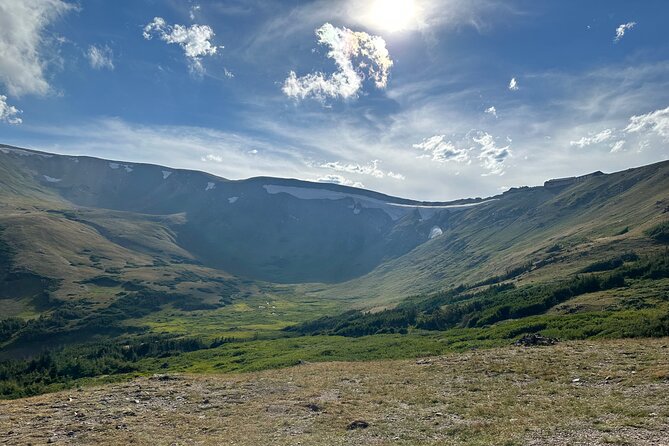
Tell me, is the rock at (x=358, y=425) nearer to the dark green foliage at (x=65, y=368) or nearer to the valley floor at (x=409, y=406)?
the valley floor at (x=409, y=406)

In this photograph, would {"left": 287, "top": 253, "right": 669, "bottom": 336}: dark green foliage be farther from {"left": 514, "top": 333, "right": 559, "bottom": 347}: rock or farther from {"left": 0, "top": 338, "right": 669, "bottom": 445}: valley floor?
{"left": 0, "top": 338, "right": 669, "bottom": 445}: valley floor

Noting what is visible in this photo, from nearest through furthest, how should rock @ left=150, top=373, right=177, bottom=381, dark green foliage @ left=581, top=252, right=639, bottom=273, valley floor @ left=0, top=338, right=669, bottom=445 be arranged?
valley floor @ left=0, top=338, right=669, bottom=445, rock @ left=150, top=373, right=177, bottom=381, dark green foliage @ left=581, top=252, right=639, bottom=273

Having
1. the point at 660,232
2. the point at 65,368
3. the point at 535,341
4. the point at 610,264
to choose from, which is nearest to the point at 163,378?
the point at 65,368

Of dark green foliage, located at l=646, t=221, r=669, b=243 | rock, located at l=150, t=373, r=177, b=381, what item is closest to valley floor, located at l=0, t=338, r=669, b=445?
rock, located at l=150, t=373, r=177, b=381

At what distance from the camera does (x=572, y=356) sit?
3797cm

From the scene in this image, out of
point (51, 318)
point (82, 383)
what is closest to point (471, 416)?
point (82, 383)

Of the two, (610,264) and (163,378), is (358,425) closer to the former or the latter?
(163,378)

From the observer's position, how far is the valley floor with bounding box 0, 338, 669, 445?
77.8ft

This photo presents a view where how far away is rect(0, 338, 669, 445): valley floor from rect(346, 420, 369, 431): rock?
0.34m

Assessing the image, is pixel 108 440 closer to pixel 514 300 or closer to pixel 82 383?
pixel 82 383

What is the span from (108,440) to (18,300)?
657ft

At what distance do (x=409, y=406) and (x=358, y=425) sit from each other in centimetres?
519

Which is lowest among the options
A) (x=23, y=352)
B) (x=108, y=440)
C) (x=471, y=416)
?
(x=23, y=352)

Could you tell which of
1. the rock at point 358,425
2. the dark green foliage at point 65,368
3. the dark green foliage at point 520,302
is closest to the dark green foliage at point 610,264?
the dark green foliage at point 520,302
